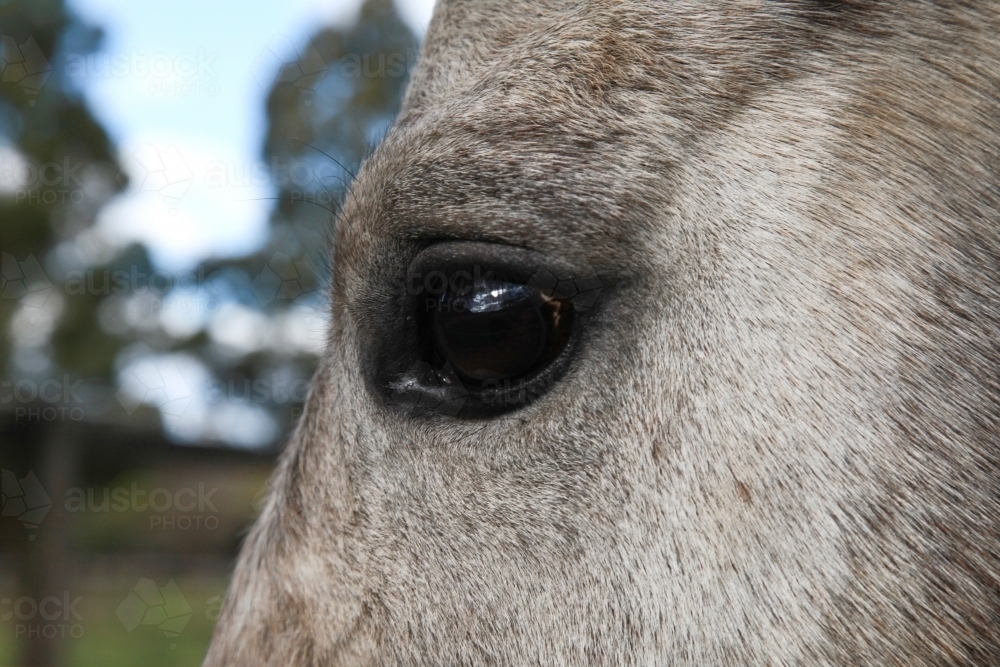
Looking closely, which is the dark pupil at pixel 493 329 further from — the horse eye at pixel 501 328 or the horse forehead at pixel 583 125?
the horse forehead at pixel 583 125

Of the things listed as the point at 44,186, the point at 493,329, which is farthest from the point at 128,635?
the point at 493,329

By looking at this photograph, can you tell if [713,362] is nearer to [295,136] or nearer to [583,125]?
[583,125]

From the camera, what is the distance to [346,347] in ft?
6.46

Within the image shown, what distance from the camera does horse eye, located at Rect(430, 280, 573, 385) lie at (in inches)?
63.7

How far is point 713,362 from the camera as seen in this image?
57.0 inches

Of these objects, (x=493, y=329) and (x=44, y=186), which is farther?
(x=44, y=186)

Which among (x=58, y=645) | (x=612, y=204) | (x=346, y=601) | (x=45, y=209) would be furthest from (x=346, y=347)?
(x=45, y=209)

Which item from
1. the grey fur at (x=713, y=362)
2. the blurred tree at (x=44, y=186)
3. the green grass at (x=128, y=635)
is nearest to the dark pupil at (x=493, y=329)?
the grey fur at (x=713, y=362)

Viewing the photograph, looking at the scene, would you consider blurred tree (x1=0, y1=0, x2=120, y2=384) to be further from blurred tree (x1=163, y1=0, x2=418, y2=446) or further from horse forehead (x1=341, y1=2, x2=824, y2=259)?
horse forehead (x1=341, y1=2, x2=824, y2=259)

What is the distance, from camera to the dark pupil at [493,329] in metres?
1.63

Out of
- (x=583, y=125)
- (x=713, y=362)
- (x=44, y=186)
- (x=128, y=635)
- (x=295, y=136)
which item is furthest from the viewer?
(x=128, y=635)

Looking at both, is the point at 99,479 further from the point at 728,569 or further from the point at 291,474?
the point at 728,569

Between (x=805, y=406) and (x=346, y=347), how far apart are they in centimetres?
110

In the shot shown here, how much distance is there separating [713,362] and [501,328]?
451mm
